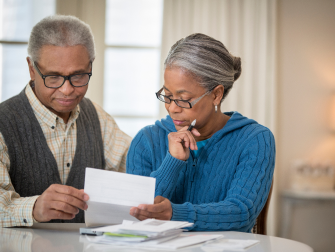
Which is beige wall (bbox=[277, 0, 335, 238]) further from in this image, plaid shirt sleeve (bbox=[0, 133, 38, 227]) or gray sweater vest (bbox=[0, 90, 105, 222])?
plaid shirt sleeve (bbox=[0, 133, 38, 227])

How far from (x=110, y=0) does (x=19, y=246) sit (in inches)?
129

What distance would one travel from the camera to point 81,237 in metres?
1.10

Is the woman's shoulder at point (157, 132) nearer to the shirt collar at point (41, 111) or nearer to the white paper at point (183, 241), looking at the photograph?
the shirt collar at point (41, 111)

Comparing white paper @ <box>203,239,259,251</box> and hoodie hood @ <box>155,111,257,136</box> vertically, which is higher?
hoodie hood @ <box>155,111,257,136</box>

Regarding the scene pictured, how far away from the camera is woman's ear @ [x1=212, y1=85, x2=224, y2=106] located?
1523 mm

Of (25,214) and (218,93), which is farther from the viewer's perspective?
(218,93)

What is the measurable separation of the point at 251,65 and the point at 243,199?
2835mm

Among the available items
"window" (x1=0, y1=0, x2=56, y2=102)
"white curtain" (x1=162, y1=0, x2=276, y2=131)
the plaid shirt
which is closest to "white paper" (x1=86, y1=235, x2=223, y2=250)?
the plaid shirt

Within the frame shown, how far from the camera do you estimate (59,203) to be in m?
1.17

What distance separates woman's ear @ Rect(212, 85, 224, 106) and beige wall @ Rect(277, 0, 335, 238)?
2622mm

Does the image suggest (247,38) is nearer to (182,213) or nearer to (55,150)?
(55,150)

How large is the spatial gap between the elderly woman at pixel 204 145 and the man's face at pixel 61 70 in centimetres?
34

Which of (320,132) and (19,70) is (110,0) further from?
(320,132)

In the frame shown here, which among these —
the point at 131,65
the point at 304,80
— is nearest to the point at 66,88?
the point at 131,65
